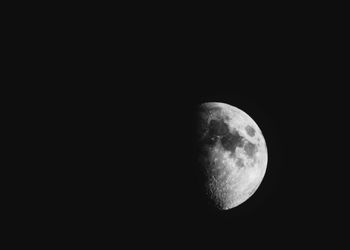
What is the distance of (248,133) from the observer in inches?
172

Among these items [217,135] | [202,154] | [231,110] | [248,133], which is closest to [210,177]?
[202,154]

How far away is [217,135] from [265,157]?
1054 mm

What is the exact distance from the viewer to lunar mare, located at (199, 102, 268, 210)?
13.2 ft

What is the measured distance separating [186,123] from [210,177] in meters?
0.86

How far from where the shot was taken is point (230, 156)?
4043 mm

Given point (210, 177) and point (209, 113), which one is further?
point (209, 113)

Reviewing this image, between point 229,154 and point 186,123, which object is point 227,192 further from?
point 186,123

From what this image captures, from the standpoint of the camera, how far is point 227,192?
4191mm

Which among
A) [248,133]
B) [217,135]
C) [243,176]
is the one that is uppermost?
[248,133]

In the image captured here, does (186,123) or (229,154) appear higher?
(186,123)

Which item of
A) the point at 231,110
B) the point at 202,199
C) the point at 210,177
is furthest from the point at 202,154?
the point at 231,110

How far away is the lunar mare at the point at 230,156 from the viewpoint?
401 cm

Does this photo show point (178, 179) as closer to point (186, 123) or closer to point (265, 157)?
point (186, 123)

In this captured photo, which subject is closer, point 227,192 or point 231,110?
point 227,192
